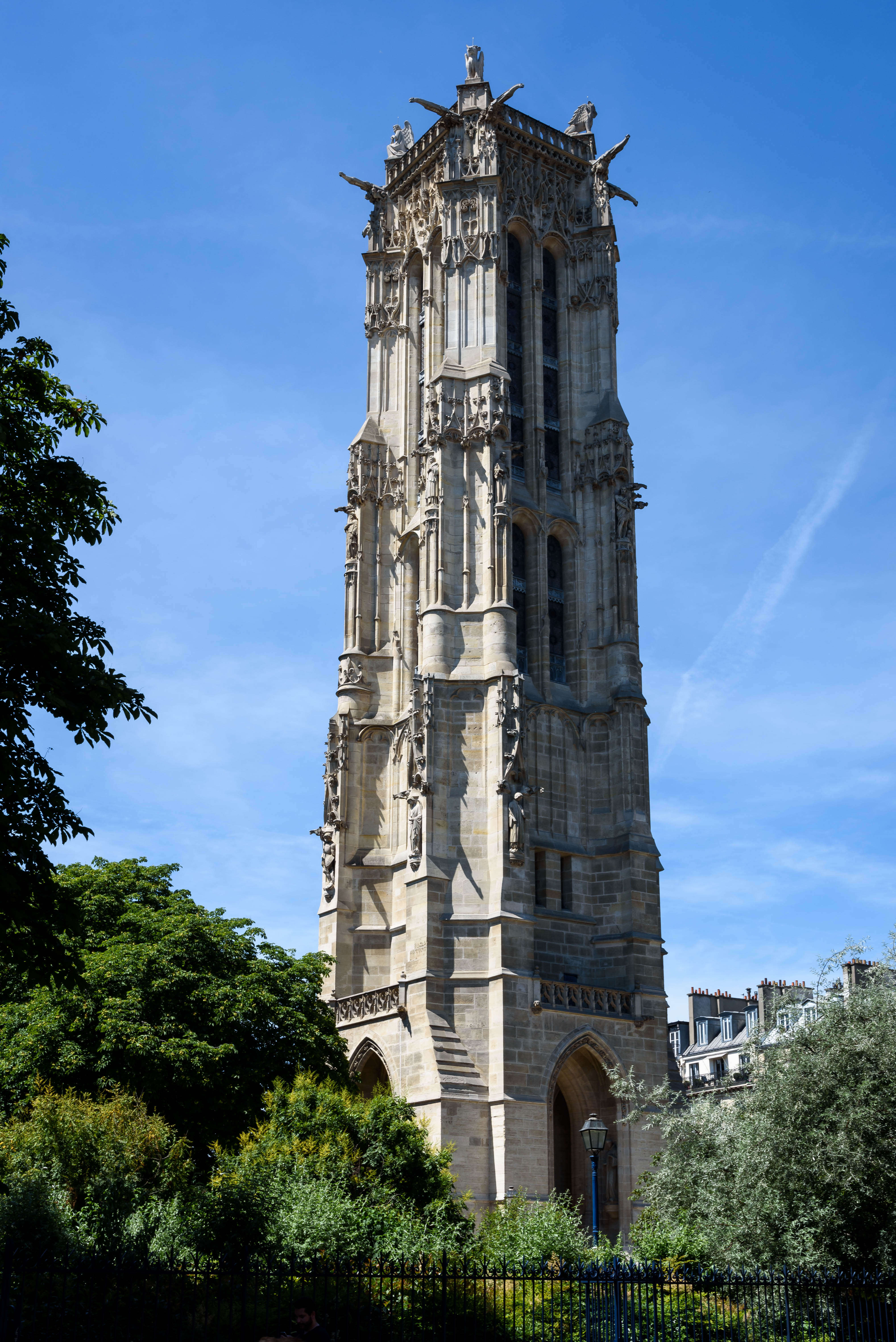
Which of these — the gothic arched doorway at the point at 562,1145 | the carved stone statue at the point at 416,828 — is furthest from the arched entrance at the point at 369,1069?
the carved stone statue at the point at 416,828

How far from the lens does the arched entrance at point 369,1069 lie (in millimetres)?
39031

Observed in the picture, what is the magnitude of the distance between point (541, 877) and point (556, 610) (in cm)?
802

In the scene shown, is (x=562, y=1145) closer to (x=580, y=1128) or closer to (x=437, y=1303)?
(x=580, y=1128)

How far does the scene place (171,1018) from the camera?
30.6 metres

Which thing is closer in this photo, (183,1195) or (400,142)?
(183,1195)

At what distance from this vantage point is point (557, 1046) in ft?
121

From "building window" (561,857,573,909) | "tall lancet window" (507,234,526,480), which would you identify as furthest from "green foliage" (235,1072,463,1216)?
"tall lancet window" (507,234,526,480)

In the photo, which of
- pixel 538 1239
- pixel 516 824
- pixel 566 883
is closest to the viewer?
pixel 538 1239

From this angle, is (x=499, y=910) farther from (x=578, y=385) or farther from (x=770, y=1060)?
(x=578, y=385)

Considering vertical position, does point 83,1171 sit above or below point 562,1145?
below

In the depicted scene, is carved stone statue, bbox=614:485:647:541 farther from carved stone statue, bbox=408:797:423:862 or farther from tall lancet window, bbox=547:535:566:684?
carved stone statue, bbox=408:797:423:862

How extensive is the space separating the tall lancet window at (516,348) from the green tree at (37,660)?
2622cm

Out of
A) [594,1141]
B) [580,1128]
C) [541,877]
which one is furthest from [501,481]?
[594,1141]

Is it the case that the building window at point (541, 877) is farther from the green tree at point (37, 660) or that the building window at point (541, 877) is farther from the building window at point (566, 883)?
the green tree at point (37, 660)
